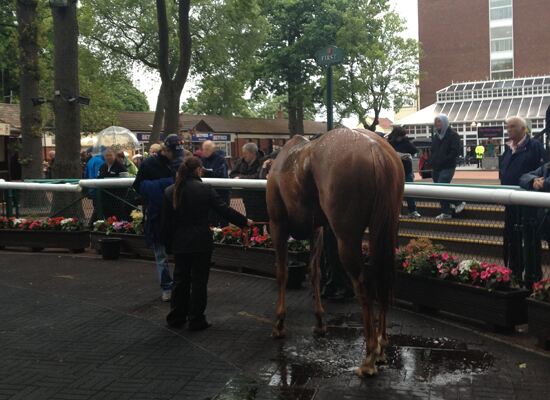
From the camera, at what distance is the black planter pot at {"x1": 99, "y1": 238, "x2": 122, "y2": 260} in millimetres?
10883

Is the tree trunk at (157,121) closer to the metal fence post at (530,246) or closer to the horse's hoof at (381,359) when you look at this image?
the metal fence post at (530,246)

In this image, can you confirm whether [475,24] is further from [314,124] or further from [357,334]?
[357,334]

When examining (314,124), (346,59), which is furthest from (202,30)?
(314,124)

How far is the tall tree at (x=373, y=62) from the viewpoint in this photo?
44.4m

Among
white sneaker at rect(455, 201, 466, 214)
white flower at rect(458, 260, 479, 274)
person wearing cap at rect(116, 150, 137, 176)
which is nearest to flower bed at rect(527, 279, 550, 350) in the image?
white flower at rect(458, 260, 479, 274)

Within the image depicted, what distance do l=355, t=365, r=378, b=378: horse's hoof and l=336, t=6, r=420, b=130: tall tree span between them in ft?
134

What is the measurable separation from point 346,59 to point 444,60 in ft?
97.3

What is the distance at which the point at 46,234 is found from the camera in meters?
11.8

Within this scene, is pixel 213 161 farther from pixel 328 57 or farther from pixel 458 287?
pixel 458 287

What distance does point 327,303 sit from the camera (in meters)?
7.52

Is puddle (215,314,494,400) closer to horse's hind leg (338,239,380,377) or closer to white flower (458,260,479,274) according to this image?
horse's hind leg (338,239,380,377)

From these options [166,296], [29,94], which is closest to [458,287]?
[166,296]

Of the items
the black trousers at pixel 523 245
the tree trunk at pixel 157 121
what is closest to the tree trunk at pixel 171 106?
the black trousers at pixel 523 245

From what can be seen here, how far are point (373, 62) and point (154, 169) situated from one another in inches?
1607
